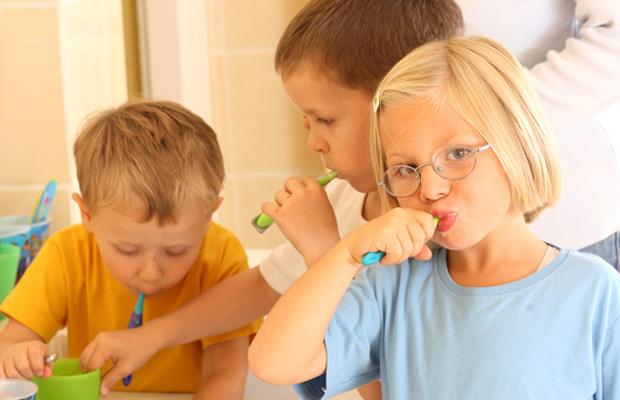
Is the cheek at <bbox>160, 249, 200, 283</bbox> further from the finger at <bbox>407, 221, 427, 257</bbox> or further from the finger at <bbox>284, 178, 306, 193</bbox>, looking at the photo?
the finger at <bbox>407, 221, 427, 257</bbox>

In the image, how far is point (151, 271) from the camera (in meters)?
1.13

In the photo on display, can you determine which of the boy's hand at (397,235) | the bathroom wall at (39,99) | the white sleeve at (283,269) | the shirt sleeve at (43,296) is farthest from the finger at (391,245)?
the bathroom wall at (39,99)

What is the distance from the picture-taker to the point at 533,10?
1.05 m

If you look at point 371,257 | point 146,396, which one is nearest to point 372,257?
point 371,257

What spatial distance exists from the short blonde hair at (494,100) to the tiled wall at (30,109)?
34.4 inches

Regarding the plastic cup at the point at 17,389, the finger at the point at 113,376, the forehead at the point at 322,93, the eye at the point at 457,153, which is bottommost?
the finger at the point at 113,376

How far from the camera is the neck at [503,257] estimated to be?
85cm

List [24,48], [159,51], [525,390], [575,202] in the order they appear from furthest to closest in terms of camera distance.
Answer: [159,51], [24,48], [575,202], [525,390]

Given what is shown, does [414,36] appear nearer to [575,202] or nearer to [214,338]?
[575,202]

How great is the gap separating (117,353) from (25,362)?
112 mm

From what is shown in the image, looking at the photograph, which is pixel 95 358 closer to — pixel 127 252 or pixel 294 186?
pixel 127 252

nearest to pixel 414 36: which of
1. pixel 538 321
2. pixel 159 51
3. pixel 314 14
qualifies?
pixel 314 14

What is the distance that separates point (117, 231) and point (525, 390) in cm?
55

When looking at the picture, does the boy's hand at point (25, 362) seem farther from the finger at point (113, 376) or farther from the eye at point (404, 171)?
the eye at point (404, 171)
